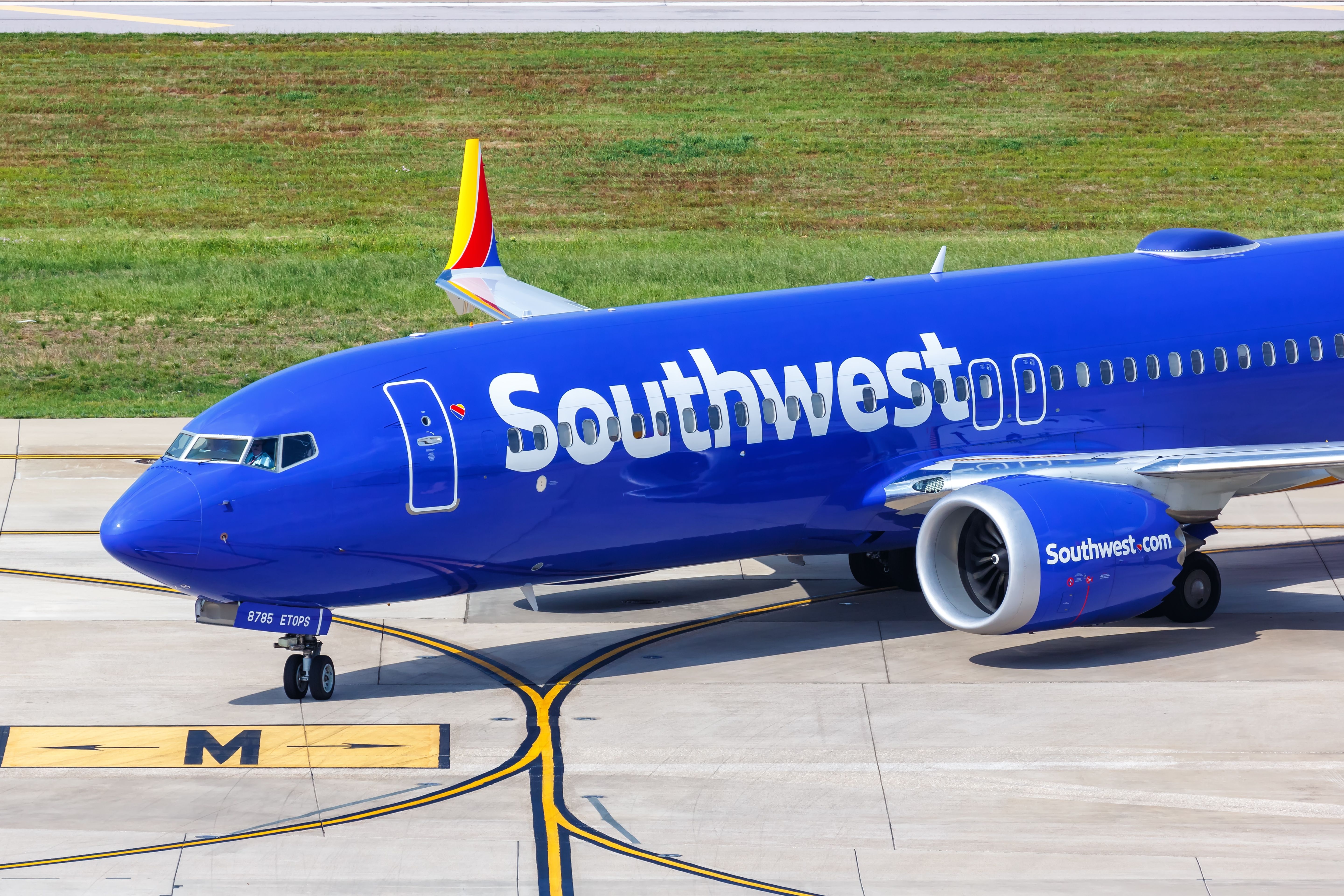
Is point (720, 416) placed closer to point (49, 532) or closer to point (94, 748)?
point (94, 748)

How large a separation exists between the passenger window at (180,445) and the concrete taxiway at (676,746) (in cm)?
287

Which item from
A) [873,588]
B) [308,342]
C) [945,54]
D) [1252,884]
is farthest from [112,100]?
[1252,884]

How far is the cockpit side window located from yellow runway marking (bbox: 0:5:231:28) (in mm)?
48251

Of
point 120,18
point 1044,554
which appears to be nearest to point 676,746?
point 1044,554

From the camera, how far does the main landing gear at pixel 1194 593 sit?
22.8 metres

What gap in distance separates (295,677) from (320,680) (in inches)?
12.1

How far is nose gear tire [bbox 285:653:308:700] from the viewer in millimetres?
20141

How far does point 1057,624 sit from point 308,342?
24213mm

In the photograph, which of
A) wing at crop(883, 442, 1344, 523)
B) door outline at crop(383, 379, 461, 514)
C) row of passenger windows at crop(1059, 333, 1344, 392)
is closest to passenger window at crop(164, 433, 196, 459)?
door outline at crop(383, 379, 461, 514)

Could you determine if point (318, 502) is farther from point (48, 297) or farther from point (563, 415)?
point (48, 297)

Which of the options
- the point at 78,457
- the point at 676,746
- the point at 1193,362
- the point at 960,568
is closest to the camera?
the point at 676,746

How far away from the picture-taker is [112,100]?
193ft

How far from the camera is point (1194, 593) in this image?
2289 centimetres

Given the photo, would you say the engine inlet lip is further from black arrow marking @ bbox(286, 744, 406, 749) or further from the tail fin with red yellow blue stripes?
the tail fin with red yellow blue stripes
